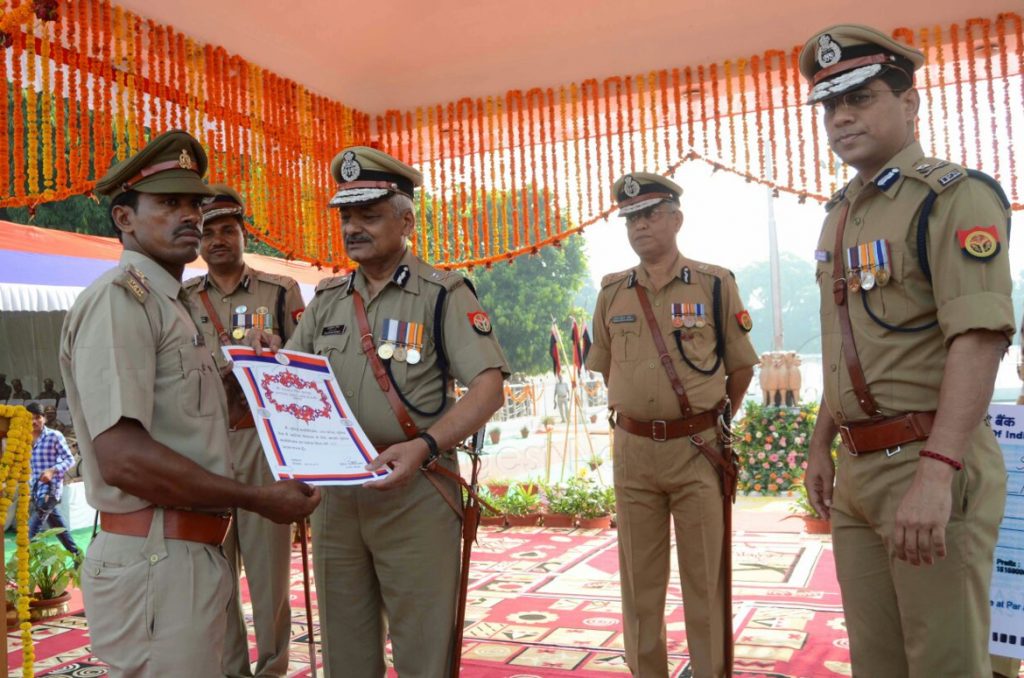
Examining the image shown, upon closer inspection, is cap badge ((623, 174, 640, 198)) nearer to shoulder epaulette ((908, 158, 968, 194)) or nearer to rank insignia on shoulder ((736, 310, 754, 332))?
rank insignia on shoulder ((736, 310, 754, 332))

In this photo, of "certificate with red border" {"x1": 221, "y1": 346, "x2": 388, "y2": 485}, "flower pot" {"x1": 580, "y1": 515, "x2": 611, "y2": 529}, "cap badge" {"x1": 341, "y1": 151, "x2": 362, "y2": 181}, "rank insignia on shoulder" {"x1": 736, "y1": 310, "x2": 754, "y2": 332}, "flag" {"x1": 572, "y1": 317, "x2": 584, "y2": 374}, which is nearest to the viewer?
"certificate with red border" {"x1": 221, "y1": 346, "x2": 388, "y2": 485}

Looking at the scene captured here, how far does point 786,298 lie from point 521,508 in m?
41.4

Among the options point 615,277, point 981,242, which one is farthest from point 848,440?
point 615,277

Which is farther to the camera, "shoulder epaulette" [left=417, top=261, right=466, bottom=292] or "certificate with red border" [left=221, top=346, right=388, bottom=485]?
"shoulder epaulette" [left=417, top=261, right=466, bottom=292]

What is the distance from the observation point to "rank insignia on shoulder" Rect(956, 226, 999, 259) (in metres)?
1.86

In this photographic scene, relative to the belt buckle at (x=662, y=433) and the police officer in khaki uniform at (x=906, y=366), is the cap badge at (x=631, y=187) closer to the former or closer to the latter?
the belt buckle at (x=662, y=433)

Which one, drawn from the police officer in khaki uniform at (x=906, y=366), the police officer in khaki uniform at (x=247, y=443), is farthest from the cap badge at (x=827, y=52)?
the police officer in khaki uniform at (x=247, y=443)

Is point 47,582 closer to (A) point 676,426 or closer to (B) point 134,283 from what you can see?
(A) point 676,426

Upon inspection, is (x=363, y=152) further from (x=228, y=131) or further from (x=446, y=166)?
(x=446, y=166)

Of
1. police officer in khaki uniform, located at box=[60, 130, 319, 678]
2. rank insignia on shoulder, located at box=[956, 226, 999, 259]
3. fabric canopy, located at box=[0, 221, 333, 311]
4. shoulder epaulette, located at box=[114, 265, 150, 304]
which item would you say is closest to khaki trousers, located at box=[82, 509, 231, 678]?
police officer in khaki uniform, located at box=[60, 130, 319, 678]

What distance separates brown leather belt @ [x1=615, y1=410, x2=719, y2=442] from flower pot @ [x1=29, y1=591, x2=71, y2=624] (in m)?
3.81

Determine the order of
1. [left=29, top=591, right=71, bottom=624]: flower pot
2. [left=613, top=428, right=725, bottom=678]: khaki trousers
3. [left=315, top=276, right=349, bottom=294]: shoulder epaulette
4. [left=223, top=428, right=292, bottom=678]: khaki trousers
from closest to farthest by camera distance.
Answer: [left=315, top=276, right=349, bottom=294]: shoulder epaulette
[left=613, top=428, right=725, bottom=678]: khaki trousers
[left=223, top=428, right=292, bottom=678]: khaki trousers
[left=29, top=591, right=71, bottom=624]: flower pot

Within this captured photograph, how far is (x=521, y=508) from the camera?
26.9 feet

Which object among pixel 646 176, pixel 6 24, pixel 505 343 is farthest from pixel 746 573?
pixel 505 343
